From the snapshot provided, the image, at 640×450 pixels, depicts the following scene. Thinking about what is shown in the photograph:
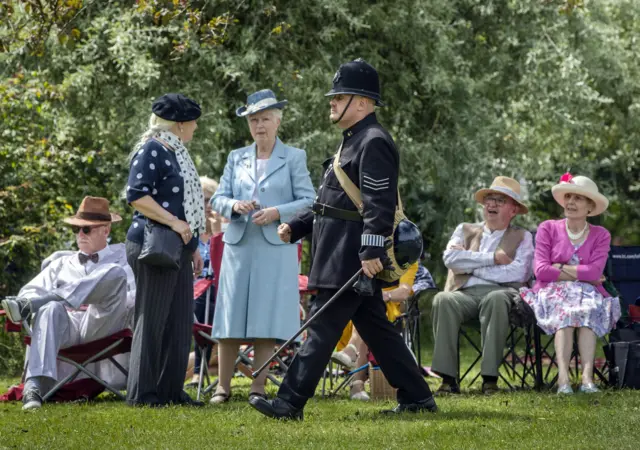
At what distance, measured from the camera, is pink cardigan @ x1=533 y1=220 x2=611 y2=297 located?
8570 millimetres

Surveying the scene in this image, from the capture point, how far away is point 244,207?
7.66 m

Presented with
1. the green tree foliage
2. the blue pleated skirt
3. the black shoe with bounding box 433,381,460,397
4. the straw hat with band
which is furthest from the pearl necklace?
the green tree foliage

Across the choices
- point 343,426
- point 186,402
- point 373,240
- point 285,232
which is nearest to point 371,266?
point 373,240

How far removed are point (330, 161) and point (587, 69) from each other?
28.8 feet

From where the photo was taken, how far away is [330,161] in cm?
670

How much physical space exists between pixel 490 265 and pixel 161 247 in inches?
109

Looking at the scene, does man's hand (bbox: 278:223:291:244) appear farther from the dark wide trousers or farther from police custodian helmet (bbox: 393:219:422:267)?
the dark wide trousers

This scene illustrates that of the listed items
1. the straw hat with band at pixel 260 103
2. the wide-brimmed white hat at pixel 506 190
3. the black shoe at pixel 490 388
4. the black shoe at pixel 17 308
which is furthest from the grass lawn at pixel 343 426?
the straw hat with band at pixel 260 103

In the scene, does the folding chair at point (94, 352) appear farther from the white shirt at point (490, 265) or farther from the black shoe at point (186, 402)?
the white shirt at point (490, 265)

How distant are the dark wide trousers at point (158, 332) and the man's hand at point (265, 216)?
492 mm

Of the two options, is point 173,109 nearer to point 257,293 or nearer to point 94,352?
point 257,293

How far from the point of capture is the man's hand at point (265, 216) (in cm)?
764

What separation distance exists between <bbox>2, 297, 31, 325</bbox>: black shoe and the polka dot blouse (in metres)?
0.87

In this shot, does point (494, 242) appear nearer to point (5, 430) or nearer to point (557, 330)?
point (557, 330)
